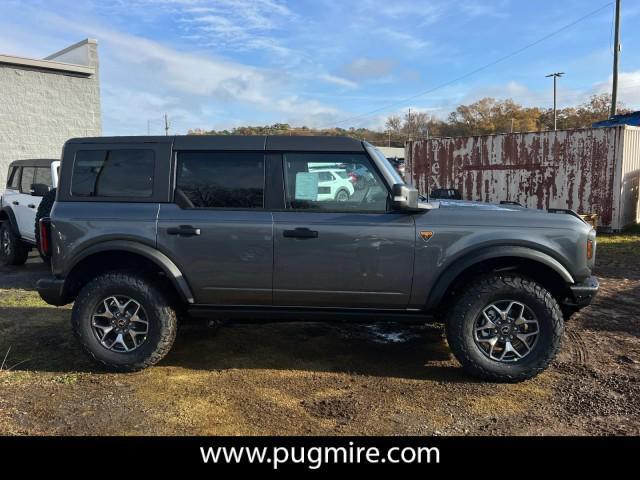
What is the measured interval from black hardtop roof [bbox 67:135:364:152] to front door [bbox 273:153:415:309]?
72mm

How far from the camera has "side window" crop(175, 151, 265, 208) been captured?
4.02 metres

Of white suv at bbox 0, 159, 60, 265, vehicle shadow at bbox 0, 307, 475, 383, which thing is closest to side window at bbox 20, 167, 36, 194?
white suv at bbox 0, 159, 60, 265

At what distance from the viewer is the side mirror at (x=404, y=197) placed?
3.72m

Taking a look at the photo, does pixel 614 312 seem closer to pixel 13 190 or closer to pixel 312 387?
pixel 312 387

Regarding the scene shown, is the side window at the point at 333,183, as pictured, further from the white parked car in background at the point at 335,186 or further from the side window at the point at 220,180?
the side window at the point at 220,180

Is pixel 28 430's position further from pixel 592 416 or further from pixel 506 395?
pixel 592 416

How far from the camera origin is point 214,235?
3938 millimetres

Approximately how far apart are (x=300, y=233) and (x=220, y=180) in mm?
803

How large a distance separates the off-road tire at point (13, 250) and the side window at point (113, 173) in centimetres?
567

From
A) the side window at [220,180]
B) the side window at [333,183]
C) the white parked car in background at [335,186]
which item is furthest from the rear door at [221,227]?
the white parked car in background at [335,186]

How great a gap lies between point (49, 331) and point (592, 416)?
16.4 feet

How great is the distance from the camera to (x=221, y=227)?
394cm

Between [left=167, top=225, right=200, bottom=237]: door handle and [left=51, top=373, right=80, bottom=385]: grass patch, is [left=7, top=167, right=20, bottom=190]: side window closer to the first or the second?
→ [left=51, top=373, right=80, bottom=385]: grass patch

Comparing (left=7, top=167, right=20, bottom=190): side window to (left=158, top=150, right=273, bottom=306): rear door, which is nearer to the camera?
(left=158, top=150, right=273, bottom=306): rear door
